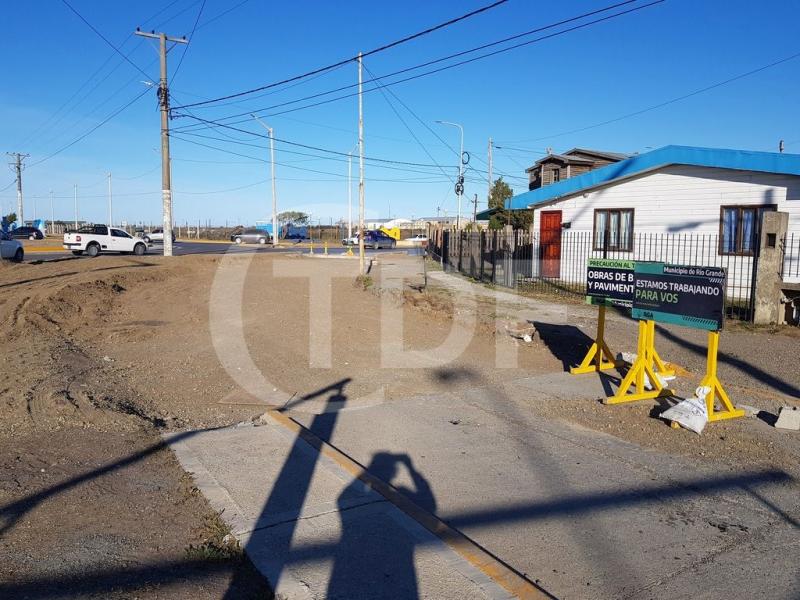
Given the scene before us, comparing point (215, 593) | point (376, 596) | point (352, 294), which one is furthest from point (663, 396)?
point (352, 294)

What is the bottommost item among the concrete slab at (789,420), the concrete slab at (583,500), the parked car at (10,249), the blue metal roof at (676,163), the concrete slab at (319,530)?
the concrete slab at (583,500)

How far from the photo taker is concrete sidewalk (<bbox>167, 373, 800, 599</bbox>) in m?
3.93

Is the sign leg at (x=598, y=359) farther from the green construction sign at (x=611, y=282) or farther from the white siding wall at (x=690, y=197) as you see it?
the white siding wall at (x=690, y=197)

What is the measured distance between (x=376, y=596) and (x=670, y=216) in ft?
60.1

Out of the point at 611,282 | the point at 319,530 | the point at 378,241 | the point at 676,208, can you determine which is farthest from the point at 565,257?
the point at 378,241

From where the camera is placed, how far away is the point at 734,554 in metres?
4.27

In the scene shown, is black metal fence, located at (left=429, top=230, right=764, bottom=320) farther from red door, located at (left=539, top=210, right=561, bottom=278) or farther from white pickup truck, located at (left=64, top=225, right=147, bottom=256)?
white pickup truck, located at (left=64, top=225, right=147, bottom=256)

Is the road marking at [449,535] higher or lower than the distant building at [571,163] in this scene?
lower

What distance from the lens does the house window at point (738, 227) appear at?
1769 centimetres

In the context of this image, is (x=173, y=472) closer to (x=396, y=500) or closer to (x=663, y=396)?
(x=396, y=500)

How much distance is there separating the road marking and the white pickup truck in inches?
1351

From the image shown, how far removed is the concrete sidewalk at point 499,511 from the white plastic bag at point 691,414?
658 mm

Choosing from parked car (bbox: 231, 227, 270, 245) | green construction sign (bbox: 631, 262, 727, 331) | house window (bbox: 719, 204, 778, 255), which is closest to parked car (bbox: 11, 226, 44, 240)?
parked car (bbox: 231, 227, 270, 245)

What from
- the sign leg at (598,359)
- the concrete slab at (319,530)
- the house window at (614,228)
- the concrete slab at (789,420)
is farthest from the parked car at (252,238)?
the concrete slab at (789,420)
